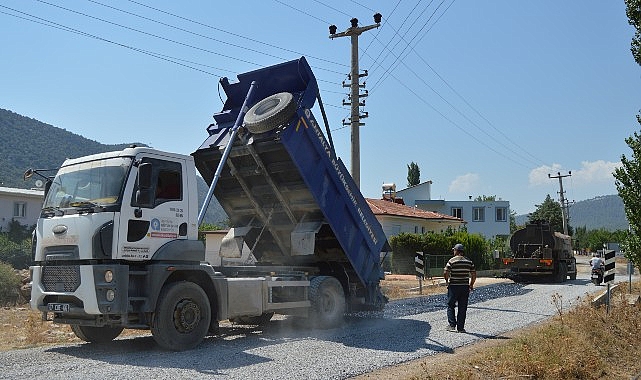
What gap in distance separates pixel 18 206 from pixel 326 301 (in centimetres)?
3450

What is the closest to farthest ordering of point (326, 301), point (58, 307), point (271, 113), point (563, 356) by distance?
point (563, 356) → point (58, 307) → point (271, 113) → point (326, 301)

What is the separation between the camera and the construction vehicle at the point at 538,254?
2762 centimetres

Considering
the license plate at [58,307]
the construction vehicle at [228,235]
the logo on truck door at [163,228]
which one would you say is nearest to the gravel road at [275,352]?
the construction vehicle at [228,235]

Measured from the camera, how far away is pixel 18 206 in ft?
136

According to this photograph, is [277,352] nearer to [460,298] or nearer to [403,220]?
[460,298]

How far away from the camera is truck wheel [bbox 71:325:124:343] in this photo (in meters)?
10.5

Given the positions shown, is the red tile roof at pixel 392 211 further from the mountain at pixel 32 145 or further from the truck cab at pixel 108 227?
the mountain at pixel 32 145

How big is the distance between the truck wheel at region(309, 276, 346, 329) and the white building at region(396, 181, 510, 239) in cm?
5329

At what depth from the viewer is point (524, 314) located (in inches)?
614

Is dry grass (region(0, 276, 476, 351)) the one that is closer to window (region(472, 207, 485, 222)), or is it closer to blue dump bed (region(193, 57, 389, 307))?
blue dump bed (region(193, 57, 389, 307))

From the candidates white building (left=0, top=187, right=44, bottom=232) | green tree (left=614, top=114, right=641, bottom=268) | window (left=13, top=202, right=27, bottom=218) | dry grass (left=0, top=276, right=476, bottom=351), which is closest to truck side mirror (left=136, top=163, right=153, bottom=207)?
dry grass (left=0, top=276, right=476, bottom=351)

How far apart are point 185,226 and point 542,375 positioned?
18.3 feet

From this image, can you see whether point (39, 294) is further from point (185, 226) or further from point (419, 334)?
point (419, 334)

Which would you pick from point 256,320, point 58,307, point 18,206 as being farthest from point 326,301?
point 18,206
